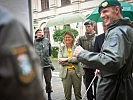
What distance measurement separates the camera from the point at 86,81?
771 cm

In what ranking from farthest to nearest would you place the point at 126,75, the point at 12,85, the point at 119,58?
the point at 126,75 < the point at 119,58 < the point at 12,85

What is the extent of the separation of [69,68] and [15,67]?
5.97 metres

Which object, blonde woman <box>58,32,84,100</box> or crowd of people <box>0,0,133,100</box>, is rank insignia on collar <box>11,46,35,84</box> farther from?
blonde woman <box>58,32,84,100</box>

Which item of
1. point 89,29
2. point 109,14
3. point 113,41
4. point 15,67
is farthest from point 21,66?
point 89,29

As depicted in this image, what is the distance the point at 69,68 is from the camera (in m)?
7.01

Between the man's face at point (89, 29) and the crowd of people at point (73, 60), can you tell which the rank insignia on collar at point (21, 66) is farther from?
the man's face at point (89, 29)

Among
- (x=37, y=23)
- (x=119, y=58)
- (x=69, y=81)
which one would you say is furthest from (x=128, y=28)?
(x=37, y=23)

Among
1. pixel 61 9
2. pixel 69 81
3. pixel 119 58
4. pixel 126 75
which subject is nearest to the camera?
pixel 119 58

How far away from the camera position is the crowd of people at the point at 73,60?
1.05 meters

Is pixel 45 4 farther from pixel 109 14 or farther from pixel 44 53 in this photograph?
pixel 109 14

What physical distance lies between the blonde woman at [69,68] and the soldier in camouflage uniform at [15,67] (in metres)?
5.81

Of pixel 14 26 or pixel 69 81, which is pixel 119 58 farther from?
pixel 69 81

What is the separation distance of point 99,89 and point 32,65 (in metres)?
2.63

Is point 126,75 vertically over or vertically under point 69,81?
over
